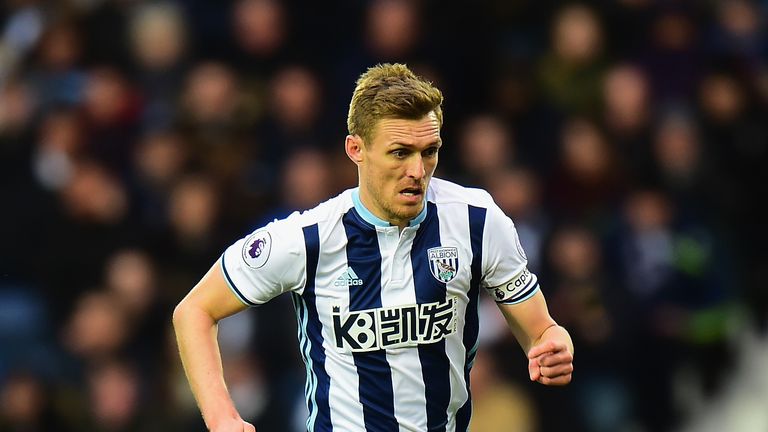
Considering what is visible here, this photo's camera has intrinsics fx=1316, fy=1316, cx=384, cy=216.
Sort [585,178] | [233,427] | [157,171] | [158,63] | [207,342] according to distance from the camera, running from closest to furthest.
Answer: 1. [233,427]
2. [207,342]
3. [585,178]
4. [157,171]
5. [158,63]

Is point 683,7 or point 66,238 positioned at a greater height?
point 683,7

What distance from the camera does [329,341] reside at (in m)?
4.84

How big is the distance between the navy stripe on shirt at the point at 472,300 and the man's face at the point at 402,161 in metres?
0.23

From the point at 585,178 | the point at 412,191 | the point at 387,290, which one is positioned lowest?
the point at 585,178

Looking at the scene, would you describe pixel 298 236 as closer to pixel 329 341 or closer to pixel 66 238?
pixel 329 341

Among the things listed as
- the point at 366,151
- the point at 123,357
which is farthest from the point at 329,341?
the point at 123,357

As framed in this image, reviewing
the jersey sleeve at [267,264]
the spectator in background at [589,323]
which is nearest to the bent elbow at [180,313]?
the jersey sleeve at [267,264]

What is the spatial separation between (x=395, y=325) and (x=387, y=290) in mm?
132

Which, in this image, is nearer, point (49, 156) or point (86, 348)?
point (86, 348)

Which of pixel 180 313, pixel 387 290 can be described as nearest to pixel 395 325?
pixel 387 290

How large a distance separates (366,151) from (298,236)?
15.5 inches

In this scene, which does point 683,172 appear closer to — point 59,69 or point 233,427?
point 59,69

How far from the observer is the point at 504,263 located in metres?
4.82

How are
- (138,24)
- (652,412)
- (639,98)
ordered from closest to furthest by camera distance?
(652,412), (639,98), (138,24)
